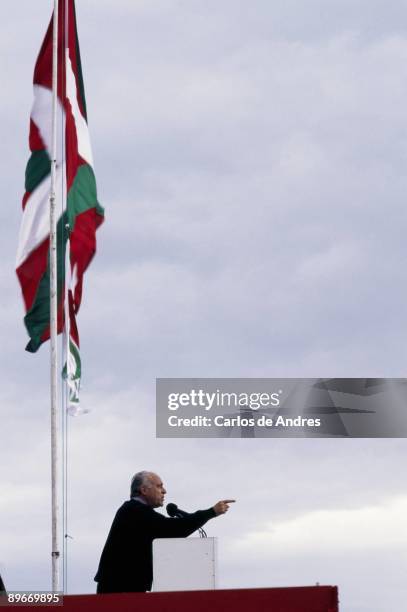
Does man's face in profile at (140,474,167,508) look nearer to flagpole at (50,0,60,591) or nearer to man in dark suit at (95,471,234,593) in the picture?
man in dark suit at (95,471,234,593)

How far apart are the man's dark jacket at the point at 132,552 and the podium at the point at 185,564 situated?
1.28 m

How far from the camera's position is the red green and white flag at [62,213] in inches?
663

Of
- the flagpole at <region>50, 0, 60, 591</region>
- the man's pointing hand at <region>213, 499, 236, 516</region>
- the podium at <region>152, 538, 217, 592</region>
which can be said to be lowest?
the podium at <region>152, 538, 217, 592</region>

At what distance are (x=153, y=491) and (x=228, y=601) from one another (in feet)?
14.1

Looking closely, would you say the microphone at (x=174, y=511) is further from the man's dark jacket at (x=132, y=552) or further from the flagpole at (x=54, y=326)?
the flagpole at (x=54, y=326)

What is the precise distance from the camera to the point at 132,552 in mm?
11602

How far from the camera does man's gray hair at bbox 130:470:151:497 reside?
39.8ft

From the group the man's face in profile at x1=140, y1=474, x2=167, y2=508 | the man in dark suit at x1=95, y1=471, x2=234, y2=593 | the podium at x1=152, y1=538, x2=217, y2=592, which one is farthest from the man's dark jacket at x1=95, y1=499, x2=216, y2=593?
the podium at x1=152, y1=538, x2=217, y2=592

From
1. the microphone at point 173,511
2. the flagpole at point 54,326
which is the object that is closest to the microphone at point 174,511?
→ the microphone at point 173,511

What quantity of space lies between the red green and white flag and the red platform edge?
27.5ft

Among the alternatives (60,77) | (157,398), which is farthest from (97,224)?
(157,398)

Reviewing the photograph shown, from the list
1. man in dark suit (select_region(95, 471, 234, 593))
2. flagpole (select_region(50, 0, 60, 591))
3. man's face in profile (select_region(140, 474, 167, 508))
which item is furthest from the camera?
flagpole (select_region(50, 0, 60, 591))

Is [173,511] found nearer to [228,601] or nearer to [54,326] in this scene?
[228,601]

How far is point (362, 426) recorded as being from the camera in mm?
29688
